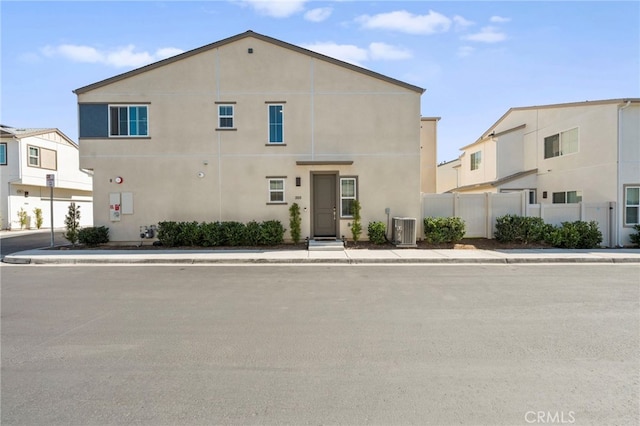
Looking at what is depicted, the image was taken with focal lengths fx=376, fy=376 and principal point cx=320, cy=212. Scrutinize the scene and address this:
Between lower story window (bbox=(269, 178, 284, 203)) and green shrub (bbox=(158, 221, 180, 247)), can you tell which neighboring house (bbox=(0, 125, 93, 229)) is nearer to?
green shrub (bbox=(158, 221, 180, 247))

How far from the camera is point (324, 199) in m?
15.0

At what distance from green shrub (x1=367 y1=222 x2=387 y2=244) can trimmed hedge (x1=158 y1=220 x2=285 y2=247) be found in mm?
3399

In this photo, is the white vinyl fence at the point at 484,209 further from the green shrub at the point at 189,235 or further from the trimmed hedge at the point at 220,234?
the green shrub at the point at 189,235

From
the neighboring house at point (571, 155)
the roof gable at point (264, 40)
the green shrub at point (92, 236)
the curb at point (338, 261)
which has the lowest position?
the curb at point (338, 261)

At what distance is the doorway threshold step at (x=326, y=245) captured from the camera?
1348cm

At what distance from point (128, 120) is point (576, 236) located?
57.9 feet

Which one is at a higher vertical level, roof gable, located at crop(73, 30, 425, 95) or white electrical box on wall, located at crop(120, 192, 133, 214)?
roof gable, located at crop(73, 30, 425, 95)

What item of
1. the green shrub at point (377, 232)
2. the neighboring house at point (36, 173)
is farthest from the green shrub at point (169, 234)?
the neighboring house at point (36, 173)

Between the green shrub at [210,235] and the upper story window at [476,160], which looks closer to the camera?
the green shrub at [210,235]

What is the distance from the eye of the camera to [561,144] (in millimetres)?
17422

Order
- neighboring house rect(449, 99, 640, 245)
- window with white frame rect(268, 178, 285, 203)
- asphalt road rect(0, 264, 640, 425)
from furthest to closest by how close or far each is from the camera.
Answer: window with white frame rect(268, 178, 285, 203)
neighboring house rect(449, 99, 640, 245)
asphalt road rect(0, 264, 640, 425)

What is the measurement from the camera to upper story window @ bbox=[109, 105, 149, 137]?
1498 cm

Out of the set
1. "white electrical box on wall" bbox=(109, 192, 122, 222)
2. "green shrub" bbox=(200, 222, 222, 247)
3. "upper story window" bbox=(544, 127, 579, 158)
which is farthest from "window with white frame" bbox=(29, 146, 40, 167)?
"upper story window" bbox=(544, 127, 579, 158)

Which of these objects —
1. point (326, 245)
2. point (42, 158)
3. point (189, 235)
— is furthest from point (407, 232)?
point (42, 158)
